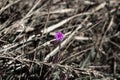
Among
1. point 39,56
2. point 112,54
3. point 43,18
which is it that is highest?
point 43,18

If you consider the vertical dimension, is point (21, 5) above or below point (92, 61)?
above

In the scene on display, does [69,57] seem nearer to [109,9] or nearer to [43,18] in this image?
[43,18]

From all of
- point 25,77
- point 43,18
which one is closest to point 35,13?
point 43,18

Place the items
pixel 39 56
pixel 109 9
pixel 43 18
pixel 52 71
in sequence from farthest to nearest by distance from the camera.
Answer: pixel 109 9 < pixel 43 18 < pixel 39 56 < pixel 52 71

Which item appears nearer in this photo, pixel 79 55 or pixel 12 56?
pixel 12 56

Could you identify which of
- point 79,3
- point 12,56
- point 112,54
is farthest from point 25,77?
point 79,3

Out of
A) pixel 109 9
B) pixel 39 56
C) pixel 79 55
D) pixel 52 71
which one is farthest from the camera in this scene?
pixel 109 9

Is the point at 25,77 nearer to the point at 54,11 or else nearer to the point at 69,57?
the point at 69,57
